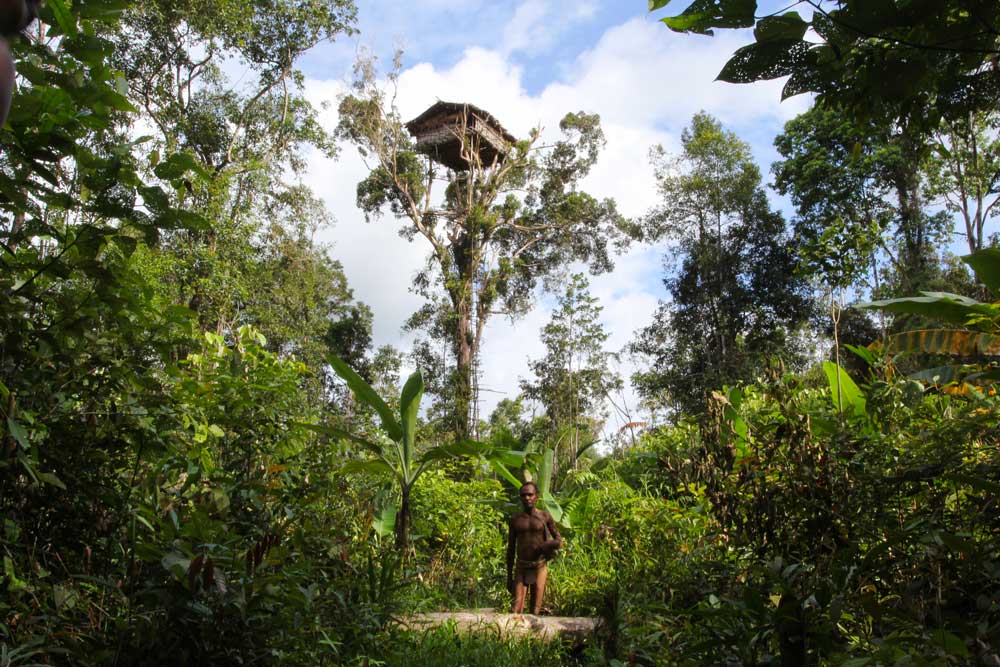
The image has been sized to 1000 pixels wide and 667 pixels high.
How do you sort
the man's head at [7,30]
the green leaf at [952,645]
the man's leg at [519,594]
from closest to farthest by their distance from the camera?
the man's head at [7,30] → the green leaf at [952,645] → the man's leg at [519,594]

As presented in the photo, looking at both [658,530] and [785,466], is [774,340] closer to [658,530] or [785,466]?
[658,530]

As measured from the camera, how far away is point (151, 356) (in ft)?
7.82

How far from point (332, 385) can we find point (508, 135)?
359 inches

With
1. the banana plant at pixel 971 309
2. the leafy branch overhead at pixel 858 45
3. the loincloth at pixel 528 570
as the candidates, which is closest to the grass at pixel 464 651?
the loincloth at pixel 528 570

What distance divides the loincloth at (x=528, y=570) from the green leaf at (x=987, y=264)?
152 inches

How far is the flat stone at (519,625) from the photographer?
4.25 meters

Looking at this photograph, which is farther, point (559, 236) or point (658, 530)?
point (559, 236)

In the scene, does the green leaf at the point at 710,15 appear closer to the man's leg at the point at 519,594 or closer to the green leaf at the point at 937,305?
the green leaf at the point at 937,305

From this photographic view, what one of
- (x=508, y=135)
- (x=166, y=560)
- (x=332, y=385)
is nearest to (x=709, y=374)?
(x=508, y=135)

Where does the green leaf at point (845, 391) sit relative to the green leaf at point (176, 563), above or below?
above

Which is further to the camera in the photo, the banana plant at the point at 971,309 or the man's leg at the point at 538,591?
the man's leg at the point at 538,591

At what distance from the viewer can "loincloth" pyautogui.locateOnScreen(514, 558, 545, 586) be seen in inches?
217

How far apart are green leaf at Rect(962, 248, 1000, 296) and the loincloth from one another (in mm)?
3856

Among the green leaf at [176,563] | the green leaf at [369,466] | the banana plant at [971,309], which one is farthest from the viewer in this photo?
the green leaf at [369,466]
